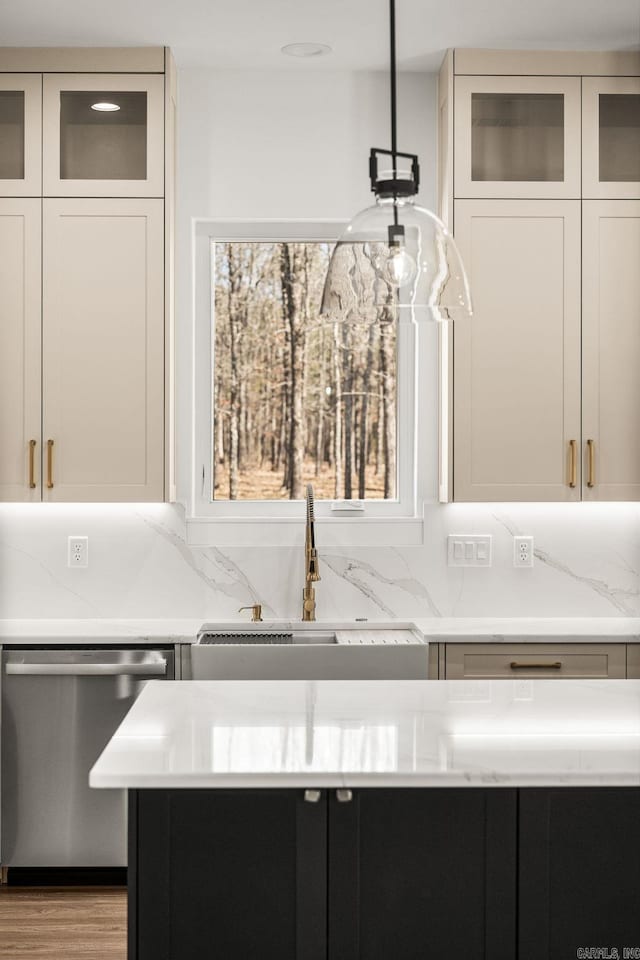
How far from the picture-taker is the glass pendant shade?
1899 millimetres

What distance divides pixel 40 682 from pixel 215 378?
1.40 meters

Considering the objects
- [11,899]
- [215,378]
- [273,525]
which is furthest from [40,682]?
[215,378]

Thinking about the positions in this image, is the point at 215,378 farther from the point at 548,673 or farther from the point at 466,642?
the point at 548,673

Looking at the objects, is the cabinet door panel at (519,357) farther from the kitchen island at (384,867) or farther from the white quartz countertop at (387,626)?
the kitchen island at (384,867)

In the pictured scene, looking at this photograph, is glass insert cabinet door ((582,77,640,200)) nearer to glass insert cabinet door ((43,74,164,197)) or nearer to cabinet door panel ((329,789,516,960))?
glass insert cabinet door ((43,74,164,197))

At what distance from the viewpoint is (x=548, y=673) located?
3445 mm

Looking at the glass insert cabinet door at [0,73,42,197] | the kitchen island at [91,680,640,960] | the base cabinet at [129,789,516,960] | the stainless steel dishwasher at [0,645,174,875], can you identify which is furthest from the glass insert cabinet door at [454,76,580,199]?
the base cabinet at [129,789,516,960]

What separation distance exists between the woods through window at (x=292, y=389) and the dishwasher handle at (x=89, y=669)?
0.89 metres

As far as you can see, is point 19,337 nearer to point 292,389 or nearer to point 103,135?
point 103,135

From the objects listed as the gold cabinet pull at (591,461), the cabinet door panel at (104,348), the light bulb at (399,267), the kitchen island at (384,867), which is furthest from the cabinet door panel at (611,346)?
the light bulb at (399,267)

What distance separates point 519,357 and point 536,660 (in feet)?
3.66

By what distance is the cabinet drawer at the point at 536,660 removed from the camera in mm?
3432

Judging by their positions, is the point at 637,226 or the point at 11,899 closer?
the point at 11,899

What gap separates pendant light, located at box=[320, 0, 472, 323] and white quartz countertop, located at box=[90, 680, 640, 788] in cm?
87
